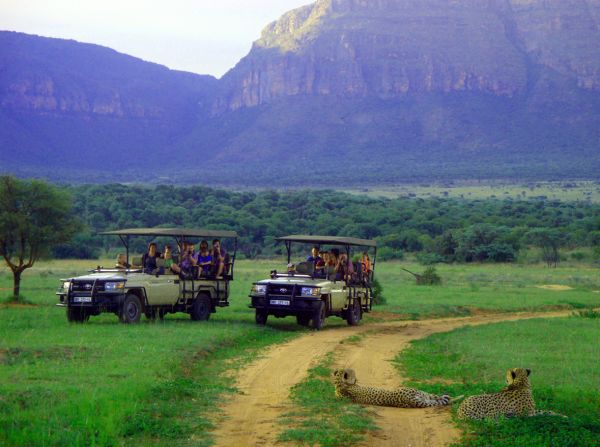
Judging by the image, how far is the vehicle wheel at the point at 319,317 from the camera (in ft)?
66.5

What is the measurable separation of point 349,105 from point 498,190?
41976 mm

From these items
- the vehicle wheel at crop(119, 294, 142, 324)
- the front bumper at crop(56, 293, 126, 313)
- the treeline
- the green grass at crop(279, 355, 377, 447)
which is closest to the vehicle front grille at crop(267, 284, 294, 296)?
the vehicle wheel at crop(119, 294, 142, 324)

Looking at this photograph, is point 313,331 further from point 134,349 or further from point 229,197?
point 229,197

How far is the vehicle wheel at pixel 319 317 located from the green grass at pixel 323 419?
280 inches

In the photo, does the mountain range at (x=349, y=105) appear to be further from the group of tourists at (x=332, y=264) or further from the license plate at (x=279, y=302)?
the license plate at (x=279, y=302)

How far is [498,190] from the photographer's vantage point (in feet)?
377

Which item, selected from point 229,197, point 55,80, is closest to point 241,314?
point 229,197

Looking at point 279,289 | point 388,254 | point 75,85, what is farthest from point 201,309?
point 75,85

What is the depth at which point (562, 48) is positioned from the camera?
160 meters

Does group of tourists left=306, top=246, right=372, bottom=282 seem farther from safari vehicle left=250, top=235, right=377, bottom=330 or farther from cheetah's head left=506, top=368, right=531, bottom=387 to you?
cheetah's head left=506, top=368, right=531, bottom=387

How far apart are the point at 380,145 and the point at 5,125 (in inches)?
2178

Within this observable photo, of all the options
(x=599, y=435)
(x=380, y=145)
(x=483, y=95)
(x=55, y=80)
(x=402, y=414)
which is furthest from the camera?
(x=55, y=80)

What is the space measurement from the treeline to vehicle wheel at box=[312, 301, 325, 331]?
28327 mm

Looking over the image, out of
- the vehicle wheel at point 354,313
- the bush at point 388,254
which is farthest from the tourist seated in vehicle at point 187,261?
the bush at point 388,254
